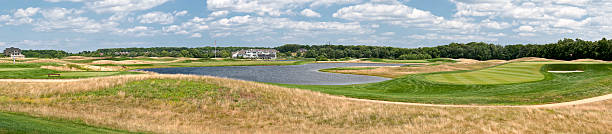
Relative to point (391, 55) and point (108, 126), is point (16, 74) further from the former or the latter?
point (391, 55)

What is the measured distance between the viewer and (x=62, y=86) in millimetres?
22031

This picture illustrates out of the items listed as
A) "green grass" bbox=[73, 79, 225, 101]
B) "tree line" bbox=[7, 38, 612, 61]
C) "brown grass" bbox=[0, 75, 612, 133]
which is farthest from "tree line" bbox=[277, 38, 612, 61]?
"green grass" bbox=[73, 79, 225, 101]

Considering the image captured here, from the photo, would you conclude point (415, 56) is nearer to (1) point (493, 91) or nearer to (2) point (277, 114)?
(1) point (493, 91)

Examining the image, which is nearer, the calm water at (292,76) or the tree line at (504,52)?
the calm water at (292,76)

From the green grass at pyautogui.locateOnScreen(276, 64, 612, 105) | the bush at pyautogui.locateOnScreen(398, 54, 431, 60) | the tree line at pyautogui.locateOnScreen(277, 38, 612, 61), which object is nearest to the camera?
the green grass at pyautogui.locateOnScreen(276, 64, 612, 105)

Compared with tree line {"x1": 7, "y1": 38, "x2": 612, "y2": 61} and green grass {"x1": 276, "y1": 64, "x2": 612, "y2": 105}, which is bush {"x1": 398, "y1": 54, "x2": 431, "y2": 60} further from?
green grass {"x1": 276, "y1": 64, "x2": 612, "y2": 105}

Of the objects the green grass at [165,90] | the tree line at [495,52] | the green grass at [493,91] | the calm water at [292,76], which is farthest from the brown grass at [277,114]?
the tree line at [495,52]

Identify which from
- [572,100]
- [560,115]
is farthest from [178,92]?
[572,100]

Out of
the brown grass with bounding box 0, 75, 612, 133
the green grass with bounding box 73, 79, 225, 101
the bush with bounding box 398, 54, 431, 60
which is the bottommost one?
the brown grass with bounding box 0, 75, 612, 133

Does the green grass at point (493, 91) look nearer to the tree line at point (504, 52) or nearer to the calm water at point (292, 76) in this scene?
the calm water at point (292, 76)

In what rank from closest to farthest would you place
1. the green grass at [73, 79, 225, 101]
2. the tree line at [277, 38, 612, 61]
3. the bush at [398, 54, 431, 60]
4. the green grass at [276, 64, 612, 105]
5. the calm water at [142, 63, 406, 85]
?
1. the green grass at [73, 79, 225, 101]
2. the green grass at [276, 64, 612, 105]
3. the calm water at [142, 63, 406, 85]
4. the tree line at [277, 38, 612, 61]
5. the bush at [398, 54, 431, 60]

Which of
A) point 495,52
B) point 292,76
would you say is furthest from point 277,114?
point 495,52

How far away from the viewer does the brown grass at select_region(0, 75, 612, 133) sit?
13258mm

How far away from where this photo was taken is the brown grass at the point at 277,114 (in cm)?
1326
